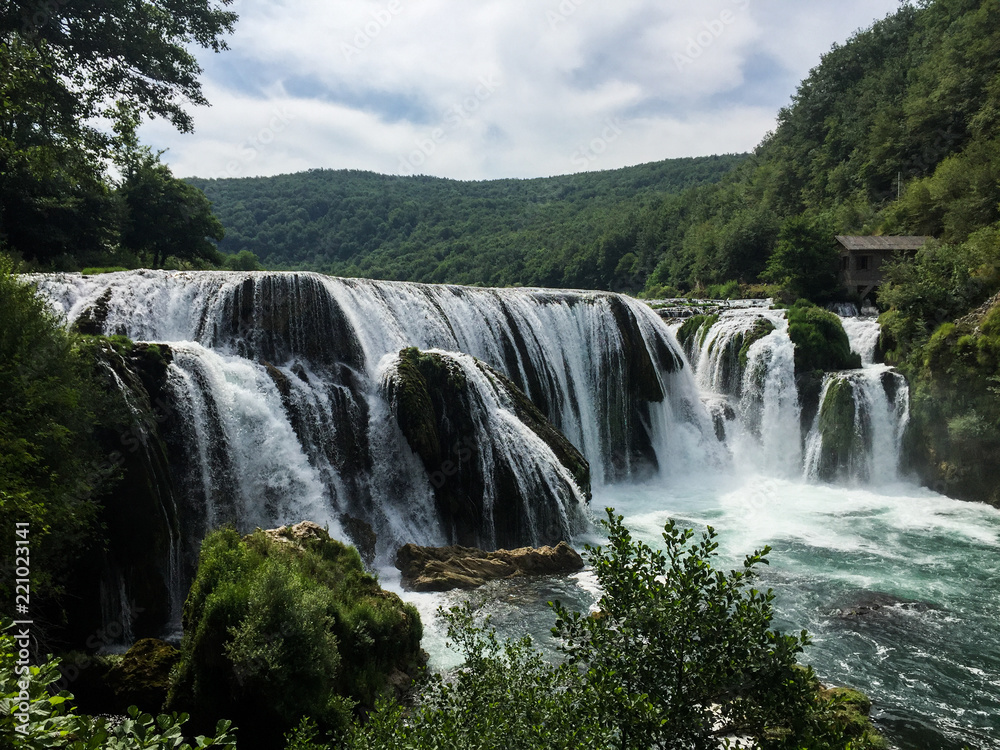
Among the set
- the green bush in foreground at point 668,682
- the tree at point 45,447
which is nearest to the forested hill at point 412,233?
the tree at point 45,447

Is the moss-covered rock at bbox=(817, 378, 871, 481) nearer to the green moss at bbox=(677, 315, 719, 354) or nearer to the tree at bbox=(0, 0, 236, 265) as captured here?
the green moss at bbox=(677, 315, 719, 354)

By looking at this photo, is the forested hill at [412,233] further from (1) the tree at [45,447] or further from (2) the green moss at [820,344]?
(1) the tree at [45,447]

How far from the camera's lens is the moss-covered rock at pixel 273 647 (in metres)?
7.41

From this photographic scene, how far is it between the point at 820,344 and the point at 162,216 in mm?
30166

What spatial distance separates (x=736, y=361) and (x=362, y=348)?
16.2 meters

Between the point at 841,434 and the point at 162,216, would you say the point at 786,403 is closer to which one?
the point at 841,434

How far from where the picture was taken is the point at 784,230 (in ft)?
112

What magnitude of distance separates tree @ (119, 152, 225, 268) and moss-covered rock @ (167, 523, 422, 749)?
2552 cm

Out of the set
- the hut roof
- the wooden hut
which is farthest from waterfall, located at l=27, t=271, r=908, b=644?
the hut roof

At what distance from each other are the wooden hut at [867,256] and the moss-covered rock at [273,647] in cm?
3139

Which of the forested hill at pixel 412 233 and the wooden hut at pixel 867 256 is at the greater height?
the forested hill at pixel 412 233

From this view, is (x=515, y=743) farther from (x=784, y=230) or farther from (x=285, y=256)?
(x=285, y=256)

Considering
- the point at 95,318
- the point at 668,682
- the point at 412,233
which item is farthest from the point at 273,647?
the point at 412,233

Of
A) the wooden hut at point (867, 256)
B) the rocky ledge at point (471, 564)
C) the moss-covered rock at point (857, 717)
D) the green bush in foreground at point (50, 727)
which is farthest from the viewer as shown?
the wooden hut at point (867, 256)
